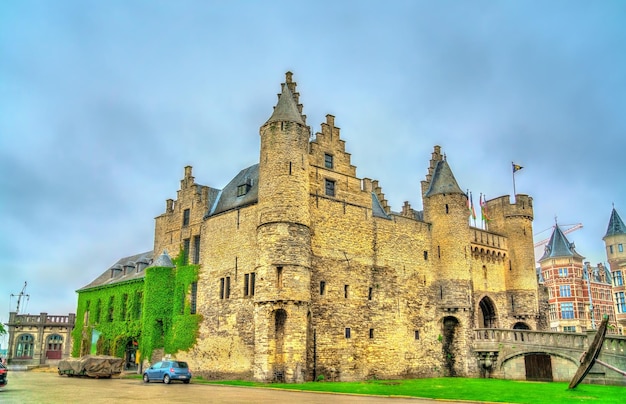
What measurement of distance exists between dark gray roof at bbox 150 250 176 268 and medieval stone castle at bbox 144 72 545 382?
1182 millimetres

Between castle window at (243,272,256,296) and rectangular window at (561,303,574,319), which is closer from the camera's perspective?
castle window at (243,272,256,296)

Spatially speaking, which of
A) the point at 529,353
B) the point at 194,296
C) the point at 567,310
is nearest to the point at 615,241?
the point at 567,310

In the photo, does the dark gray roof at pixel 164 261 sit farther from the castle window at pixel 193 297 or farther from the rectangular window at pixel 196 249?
the castle window at pixel 193 297

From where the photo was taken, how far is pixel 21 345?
59.9m

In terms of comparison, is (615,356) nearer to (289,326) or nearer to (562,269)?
(289,326)

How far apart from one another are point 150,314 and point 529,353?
91.6ft

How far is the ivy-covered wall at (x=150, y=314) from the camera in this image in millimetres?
39750

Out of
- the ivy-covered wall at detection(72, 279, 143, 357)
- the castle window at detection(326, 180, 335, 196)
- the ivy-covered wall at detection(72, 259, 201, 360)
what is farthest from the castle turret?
the ivy-covered wall at detection(72, 279, 143, 357)

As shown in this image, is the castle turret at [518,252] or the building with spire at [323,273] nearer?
the building with spire at [323,273]

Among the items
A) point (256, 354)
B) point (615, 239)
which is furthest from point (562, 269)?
point (256, 354)

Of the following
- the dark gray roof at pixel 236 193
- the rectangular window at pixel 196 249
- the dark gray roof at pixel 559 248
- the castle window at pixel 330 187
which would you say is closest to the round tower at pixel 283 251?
the castle window at pixel 330 187

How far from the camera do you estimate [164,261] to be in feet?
140

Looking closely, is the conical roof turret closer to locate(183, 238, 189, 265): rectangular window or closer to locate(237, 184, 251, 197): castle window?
locate(237, 184, 251, 197): castle window

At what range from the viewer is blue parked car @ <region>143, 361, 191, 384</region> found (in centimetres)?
3078
